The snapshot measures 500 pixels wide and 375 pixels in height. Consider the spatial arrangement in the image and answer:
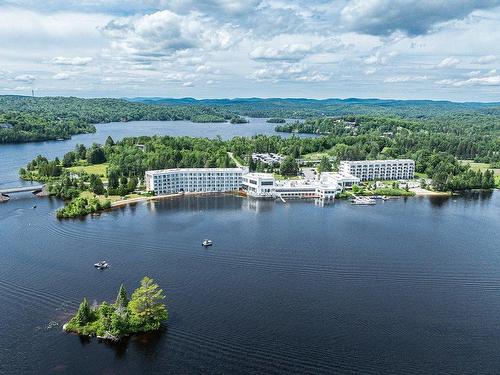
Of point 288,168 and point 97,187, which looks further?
point 288,168

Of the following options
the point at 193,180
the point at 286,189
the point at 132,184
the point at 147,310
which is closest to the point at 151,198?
the point at 132,184

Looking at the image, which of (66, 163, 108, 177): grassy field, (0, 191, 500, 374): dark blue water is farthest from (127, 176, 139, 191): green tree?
(66, 163, 108, 177): grassy field

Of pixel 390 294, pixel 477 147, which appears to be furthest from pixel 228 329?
pixel 477 147

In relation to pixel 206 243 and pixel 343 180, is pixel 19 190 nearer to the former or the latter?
pixel 206 243

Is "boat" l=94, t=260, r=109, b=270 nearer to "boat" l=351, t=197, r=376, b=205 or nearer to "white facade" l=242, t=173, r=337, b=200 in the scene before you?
"white facade" l=242, t=173, r=337, b=200

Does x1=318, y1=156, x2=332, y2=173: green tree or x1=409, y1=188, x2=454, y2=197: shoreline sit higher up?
Answer: x1=318, y1=156, x2=332, y2=173: green tree

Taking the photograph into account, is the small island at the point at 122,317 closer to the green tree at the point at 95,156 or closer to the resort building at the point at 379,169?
the resort building at the point at 379,169

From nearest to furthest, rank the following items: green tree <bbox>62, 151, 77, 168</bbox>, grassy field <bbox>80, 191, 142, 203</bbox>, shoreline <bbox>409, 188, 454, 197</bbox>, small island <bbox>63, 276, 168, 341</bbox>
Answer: small island <bbox>63, 276, 168, 341</bbox>
grassy field <bbox>80, 191, 142, 203</bbox>
shoreline <bbox>409, 188, 454, 197</bbox>
green tree <bbox>62, 151, 77, 168</bbox>
